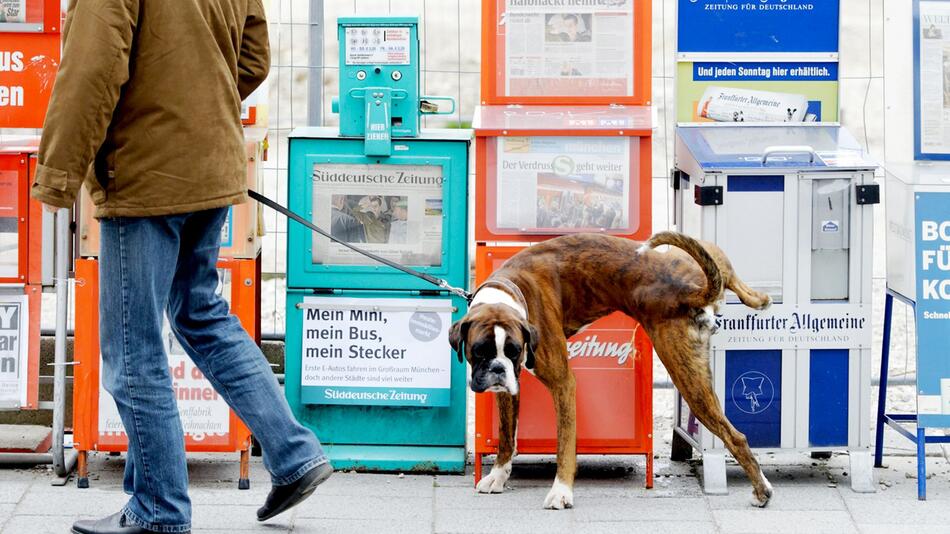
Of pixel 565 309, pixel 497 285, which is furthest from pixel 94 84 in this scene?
pixel 565 309

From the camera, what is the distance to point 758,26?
17.5 ft

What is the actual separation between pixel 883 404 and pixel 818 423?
1.27 feet

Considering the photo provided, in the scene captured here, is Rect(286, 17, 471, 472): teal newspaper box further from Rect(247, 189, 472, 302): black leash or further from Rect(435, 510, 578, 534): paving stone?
Rect(435, 510, 578, 534): paving stone

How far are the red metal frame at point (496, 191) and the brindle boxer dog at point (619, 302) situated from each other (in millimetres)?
225

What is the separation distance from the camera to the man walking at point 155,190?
3.81 metres

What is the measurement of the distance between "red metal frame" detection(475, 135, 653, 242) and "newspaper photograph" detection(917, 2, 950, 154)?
1047 mm

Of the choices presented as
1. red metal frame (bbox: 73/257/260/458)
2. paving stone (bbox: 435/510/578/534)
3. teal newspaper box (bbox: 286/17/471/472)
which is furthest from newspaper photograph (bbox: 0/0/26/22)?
paving stone (bbox: 435/510/578/534)

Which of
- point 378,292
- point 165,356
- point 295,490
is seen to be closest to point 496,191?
point 378,292

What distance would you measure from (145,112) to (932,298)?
9.27ft

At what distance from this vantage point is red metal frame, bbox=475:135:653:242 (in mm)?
5055

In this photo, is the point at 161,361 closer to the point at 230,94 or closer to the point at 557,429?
the point at 230,94

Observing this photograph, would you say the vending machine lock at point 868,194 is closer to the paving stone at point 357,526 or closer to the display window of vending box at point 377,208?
the display window of vending box at point 377,208

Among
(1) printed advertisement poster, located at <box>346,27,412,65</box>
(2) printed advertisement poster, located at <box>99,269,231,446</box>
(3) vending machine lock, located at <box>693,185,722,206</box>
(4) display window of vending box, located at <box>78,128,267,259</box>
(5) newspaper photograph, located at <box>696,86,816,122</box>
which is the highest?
(1) printed advertisement poster, located at <box>346,27,412,65</box>

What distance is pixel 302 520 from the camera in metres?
4.70
